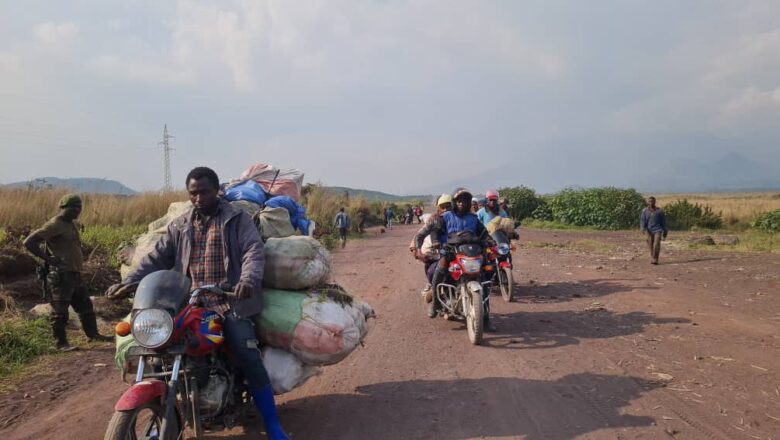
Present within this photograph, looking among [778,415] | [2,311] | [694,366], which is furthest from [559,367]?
[2,311]

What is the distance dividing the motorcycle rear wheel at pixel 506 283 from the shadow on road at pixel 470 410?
4.25 m

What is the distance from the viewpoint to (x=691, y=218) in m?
32.0

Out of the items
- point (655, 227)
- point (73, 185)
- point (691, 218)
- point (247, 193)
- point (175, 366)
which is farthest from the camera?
point (691, 218)

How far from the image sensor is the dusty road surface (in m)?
4.31

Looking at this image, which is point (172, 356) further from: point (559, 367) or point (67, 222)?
point (67, 222)

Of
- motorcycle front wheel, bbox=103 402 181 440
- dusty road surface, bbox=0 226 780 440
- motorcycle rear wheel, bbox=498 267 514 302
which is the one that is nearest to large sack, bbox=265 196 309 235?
dusty road surface, bbox=0 226 780 440

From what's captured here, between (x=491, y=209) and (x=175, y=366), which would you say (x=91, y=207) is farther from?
(x=175, y=366)

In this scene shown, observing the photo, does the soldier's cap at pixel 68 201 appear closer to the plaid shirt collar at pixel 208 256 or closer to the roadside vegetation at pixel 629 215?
the plaid shirt collar at pixel 208 256

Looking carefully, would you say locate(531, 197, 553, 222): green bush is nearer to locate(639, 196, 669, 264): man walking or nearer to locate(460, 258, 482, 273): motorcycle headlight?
locate(639, 196, 669, 264): man walking

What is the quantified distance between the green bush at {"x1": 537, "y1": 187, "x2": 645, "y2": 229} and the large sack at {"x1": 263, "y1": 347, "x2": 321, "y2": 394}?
31747 millimetres

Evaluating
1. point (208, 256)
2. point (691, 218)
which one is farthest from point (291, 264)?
point (691, 218)

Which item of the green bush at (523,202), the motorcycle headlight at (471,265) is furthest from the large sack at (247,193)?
the green bush at (523,202)

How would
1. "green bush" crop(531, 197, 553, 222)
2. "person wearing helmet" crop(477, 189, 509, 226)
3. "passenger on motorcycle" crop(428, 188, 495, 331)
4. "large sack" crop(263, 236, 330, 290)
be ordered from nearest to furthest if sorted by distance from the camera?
"large sack" crop(263, 236, 330, 290) < "passenger on motorcycle" crop(428, 188, 495, 331) < "person wearing helmet" crop(477, 189, 509, 226) < "green bush" crop(531, 197, 553, 222)

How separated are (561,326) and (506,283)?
Result: 218 centimetres
